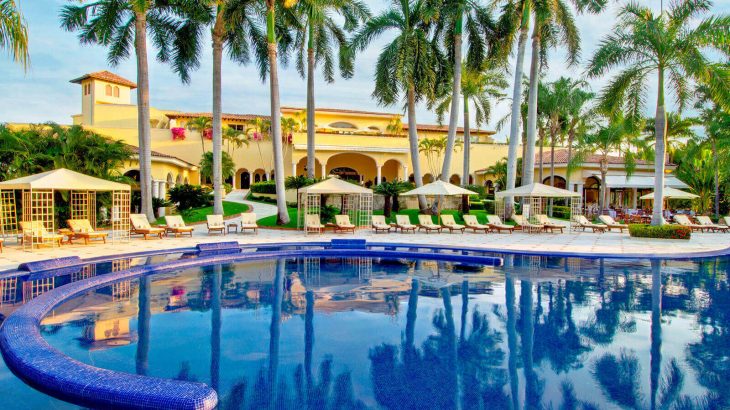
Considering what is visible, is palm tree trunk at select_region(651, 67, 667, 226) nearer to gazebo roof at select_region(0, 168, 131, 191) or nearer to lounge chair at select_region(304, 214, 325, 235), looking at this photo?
lounge chair at select_region(304, 214, 325, 235)

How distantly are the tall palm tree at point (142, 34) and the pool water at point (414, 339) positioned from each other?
9808 mm

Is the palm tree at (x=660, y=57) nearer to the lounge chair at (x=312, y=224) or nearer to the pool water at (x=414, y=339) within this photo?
the pool water at (x=414, y=339)

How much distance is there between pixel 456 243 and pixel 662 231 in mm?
8171

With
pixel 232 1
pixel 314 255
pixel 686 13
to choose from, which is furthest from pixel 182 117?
pixel 686 13

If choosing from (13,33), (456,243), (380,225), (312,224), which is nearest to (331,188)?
(312,224)

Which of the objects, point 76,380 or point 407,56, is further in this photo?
point 407,56

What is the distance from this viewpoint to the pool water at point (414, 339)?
4941 millimetres

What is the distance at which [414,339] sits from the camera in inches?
265

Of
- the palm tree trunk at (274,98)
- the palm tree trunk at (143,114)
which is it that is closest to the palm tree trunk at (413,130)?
the palm tree trunk at (274,98)

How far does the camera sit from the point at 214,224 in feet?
61.1

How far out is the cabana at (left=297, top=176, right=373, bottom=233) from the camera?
759 inches

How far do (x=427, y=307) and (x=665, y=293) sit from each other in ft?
16.5

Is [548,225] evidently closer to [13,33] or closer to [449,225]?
[449,225]

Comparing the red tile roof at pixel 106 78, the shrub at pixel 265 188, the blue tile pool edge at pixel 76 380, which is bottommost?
the blue tile pool edge at pixel 76 380
